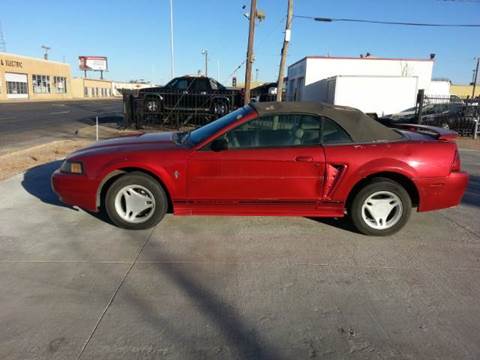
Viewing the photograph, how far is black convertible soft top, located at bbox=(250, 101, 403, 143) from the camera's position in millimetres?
4406

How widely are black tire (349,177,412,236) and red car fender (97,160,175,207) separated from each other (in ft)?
6.80

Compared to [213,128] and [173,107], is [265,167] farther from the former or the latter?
[173,107]

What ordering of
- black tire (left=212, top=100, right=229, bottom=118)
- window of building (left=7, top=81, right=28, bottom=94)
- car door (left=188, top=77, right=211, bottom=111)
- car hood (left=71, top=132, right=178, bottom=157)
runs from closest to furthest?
car hood (left=71, top=132, right=178, bottom=157) < car door (left=188, top=77, right=211, bottom=111) < black tire (left=212, top=100, right=229, bottom=118) < window of building (left=7, top=81, right=28, bottom=94)

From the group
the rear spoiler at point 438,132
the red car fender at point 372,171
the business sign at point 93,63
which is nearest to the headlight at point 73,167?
the red car fender at point 372,171

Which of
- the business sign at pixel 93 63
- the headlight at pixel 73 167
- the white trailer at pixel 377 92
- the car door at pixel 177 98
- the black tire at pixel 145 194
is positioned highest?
the business sign at pixel 93 63

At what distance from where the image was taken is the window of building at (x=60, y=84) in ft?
202

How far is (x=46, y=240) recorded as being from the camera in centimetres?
410

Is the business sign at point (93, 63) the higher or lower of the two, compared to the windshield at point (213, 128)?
higher

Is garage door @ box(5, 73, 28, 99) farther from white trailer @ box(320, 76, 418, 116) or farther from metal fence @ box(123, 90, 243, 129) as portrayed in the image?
white trailer @ box(320, 76, 418, 116)

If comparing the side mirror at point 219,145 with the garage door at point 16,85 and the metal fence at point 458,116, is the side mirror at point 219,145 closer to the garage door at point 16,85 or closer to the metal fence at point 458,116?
the metal fence at point 458,116

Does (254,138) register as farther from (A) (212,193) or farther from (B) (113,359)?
(B) (113,359)

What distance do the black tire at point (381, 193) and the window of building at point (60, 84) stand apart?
6624 cm

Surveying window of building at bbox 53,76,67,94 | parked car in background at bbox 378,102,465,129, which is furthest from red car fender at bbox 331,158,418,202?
window of building at bbox 53,76,67,94

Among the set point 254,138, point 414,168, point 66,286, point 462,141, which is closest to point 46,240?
point 66,286
